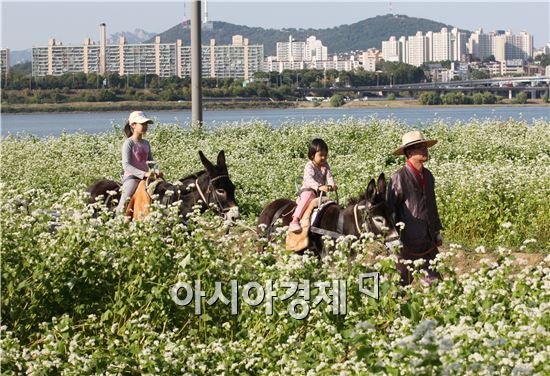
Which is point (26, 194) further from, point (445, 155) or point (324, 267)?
point (445, 155)

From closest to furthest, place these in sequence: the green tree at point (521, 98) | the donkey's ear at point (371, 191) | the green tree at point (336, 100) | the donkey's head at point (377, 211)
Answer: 1. the donkey's head at point (377, 211)
2. the donkey's ear at point (371, 191)
3. the green tree at point (336, 100)
4. the green tree at point (521, 98)

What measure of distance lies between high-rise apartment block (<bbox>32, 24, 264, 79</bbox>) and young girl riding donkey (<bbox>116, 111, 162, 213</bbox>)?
120566 mm

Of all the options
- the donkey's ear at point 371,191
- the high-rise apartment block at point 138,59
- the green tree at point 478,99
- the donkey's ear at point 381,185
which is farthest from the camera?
the high-rise apartment block at point 138,59

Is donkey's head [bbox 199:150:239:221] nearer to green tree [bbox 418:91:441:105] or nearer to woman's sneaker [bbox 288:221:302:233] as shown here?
woman's sneaker [bbox 288:221:302:233]

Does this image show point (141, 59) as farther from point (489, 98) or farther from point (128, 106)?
point (128, 106)

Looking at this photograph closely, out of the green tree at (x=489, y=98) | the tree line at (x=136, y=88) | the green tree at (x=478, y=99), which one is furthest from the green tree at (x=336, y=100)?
the green tree at (x=478, y=99)

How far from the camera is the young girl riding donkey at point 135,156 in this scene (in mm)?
14977

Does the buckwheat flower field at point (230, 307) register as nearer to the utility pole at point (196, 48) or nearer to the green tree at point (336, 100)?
the utility pole at point (196, 48)

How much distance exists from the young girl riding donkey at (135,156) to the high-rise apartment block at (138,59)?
12057 centimetres

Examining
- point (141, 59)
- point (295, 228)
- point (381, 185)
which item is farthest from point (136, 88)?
point (381, 185)

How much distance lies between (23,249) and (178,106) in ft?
227

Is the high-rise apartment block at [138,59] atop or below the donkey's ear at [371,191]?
atop

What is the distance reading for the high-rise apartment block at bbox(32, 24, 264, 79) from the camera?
14650 centimetres

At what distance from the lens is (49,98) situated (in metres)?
87.9
